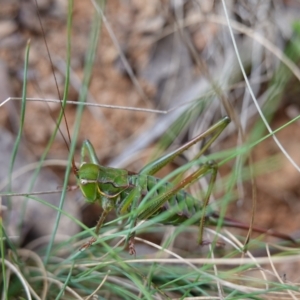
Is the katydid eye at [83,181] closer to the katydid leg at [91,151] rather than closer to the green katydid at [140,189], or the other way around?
the green katydid at [140,189]

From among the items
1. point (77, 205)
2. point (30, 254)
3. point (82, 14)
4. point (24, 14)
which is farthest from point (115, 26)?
point (30, 254)

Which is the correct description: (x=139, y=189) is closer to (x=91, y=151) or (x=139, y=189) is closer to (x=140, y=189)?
(x=140, y=189)

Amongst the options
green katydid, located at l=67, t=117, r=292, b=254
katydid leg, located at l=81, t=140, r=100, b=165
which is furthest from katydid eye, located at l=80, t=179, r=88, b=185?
katydid leg, located at l=81, t=140, r=100, b=165

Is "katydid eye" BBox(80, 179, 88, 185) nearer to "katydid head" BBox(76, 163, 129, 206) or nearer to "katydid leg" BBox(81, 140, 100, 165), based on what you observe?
"katydid head" BBox(76, 163, 129, 206)

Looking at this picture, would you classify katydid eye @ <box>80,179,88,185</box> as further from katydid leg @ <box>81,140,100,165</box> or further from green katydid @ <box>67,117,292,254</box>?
katydid leg @ <box>81,140,100,165</box>

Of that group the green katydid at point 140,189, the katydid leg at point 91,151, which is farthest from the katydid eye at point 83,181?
the katydid leg at point 91,151

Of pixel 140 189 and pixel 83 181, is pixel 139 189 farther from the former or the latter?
pixel 83 181

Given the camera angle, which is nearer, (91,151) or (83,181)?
(83,181)

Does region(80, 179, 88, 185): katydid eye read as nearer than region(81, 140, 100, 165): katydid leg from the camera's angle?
Yes

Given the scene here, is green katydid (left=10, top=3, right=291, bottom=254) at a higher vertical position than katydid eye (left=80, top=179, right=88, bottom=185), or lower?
lower

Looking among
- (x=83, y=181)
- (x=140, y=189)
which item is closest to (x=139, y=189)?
(x=140, y=189)

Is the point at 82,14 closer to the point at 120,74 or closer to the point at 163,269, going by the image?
the point at 120,74
